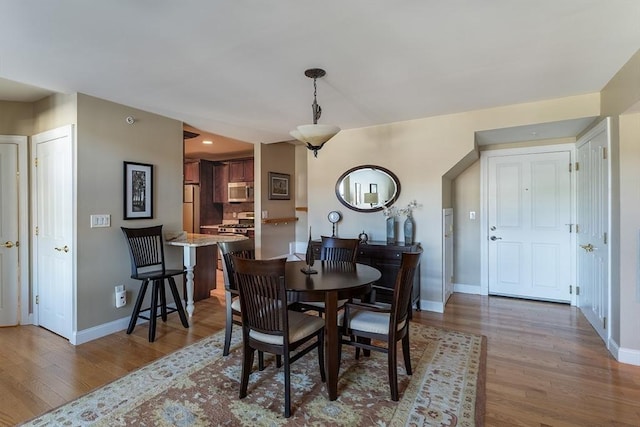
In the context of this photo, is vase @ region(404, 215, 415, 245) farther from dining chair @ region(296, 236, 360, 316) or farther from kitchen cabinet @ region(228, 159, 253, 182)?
kitchen cabinet @ region(228, 159, 253, 182)

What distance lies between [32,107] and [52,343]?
96.9 inches

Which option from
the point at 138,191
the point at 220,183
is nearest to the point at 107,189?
the point at 138,191

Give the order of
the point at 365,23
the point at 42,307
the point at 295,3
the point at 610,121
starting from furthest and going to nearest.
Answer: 1. the point at 42,307
2. the point at 610,121
3. the point at 365,23
4. the point at 295,3

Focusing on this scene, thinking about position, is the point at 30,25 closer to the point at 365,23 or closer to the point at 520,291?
the point at 365,23

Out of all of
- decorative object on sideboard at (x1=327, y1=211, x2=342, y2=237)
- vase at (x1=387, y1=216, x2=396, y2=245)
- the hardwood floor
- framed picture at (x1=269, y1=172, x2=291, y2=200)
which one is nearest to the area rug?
the hardwood floor

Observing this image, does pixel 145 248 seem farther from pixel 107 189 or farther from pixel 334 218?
pixel 334 218

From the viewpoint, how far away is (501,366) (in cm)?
257

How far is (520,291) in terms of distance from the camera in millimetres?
4418

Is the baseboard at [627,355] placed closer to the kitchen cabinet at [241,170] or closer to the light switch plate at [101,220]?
the light switch plate at [101,220]

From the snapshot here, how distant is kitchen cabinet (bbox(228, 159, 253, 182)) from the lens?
646cm

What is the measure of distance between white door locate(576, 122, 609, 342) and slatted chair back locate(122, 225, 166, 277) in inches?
169

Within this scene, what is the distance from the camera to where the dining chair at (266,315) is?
77.0 inches

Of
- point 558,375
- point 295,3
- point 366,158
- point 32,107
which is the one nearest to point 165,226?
point 32,107

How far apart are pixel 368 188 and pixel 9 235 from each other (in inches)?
161
